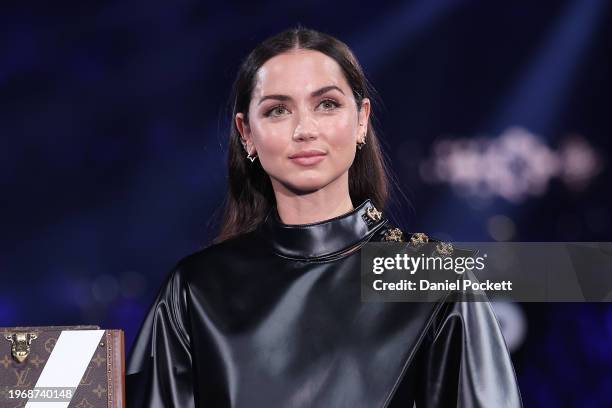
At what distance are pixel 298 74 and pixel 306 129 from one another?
0.11 m

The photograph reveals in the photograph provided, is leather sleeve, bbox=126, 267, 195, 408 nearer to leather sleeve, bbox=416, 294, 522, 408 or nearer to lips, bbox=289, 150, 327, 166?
lips, bbox=289, 150, 327, 166

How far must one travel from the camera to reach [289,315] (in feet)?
6.16

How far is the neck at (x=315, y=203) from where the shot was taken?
1.94m

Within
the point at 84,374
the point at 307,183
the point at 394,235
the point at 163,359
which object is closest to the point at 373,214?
the point at 394,235

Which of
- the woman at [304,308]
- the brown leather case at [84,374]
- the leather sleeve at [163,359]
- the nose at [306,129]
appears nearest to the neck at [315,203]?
the woman at [304,308]

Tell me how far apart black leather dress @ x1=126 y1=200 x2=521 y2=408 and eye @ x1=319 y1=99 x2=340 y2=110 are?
20 centimetres

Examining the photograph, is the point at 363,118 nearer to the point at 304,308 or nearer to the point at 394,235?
the point at 394,235

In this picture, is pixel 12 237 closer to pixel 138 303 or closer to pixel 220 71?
pixel 138 303

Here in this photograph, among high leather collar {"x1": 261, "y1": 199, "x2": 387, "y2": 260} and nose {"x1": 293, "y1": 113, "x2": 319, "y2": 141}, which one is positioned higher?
nose {"x1": 293, "y1": 113, "x2": 319, "y2": 141}

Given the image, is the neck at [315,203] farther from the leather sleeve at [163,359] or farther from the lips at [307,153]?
the leather sleeve at [163,359]

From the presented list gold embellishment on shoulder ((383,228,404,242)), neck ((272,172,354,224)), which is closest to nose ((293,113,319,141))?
neck ((272,172,354,224))

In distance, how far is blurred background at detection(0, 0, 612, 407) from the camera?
2834 millimetres

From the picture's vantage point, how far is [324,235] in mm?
1925

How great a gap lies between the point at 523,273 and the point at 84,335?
49.3 inches
